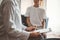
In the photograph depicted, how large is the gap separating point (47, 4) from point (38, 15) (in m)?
1.57

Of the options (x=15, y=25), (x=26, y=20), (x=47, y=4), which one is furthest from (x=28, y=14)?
(x=15, y=25)

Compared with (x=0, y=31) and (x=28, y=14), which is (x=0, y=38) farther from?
(x=28, y=14)

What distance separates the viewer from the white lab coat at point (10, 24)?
85cm

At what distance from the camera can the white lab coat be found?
845 mm

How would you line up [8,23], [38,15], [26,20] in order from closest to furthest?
[8,23]
[38,15]
[26,20]

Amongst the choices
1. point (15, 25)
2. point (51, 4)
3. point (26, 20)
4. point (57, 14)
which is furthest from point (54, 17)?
point (15, 25)

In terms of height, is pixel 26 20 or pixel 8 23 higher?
pixel 8 23

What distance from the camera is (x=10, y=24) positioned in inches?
33.1

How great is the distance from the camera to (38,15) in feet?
9.18

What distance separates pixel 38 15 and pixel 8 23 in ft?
6.53

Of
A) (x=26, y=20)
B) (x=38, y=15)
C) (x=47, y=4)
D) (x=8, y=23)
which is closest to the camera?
(x=8, y=23)

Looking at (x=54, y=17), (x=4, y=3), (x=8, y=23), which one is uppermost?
(x=4, y=3)

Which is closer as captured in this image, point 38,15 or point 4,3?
point 4,3

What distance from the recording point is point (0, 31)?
883mm
